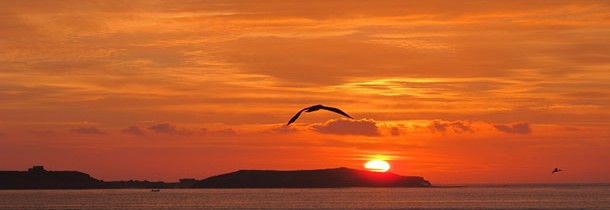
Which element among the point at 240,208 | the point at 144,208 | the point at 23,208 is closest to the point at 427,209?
the point at 240,208

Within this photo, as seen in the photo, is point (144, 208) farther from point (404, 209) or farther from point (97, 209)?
point (404, 209)

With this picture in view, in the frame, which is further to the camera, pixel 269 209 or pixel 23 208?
pixel 23 208

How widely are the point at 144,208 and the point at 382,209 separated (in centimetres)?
4751

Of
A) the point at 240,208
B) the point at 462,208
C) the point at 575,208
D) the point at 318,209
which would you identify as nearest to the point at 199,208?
the point at 240,208

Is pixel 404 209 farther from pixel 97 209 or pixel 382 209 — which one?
pixel 97 209

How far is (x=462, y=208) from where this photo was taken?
572 feet

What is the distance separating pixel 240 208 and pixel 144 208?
2026 cm

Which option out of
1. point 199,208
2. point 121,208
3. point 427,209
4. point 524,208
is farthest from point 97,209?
point 524,208

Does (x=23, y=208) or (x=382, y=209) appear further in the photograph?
(x=23, y=208)

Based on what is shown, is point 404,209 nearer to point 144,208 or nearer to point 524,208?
point 524,208

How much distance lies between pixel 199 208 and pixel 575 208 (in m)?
69.0

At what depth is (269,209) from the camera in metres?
174

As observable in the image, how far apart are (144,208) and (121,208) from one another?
14.3 ft

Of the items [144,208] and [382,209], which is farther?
[144,208]
